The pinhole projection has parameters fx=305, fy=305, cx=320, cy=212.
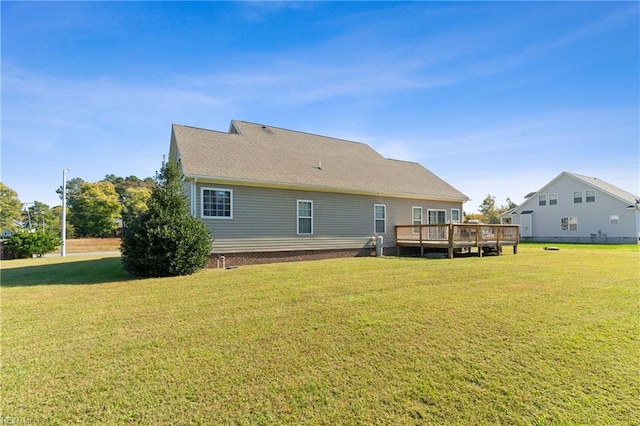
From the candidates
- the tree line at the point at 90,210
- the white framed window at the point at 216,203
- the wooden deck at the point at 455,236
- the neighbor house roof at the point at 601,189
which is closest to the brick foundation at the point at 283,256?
the white framed window at the point at 216,203

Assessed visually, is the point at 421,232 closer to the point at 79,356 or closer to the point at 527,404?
the point at 527,404

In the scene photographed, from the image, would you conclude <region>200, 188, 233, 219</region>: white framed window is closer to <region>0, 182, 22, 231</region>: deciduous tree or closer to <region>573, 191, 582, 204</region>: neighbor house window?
<region>573, 191, 582, 204</region>: neighbor house window

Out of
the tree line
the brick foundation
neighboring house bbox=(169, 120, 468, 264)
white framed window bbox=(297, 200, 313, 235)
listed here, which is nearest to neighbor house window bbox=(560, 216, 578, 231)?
neighboring house bbox=(169, 120, 468, 264)

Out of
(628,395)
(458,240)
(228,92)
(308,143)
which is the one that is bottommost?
(628,395)

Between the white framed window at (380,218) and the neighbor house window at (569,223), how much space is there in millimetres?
25509

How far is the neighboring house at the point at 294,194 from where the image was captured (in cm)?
1141

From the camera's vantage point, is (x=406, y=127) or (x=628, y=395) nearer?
(x=628, y=395)

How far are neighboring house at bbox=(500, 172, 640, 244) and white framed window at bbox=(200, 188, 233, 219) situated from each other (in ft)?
106

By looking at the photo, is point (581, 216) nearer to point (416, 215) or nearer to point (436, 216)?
point (436, 216)

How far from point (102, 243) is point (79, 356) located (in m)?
29.2

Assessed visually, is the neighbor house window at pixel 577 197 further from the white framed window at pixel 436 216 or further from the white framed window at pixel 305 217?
the white framed window at pixel 305 217

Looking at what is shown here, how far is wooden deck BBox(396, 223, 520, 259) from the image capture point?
13.5 metres

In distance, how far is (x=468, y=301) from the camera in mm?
5668

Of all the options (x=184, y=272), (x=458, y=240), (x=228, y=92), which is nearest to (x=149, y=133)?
(x=228, y=92)
